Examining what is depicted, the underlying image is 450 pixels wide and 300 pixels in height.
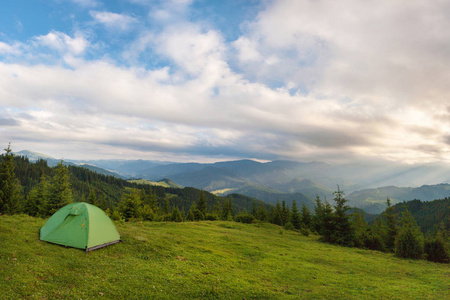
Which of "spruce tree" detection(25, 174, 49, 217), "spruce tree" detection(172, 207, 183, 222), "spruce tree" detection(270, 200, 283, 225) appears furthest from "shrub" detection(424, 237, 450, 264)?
"spruce tree" detection(25, 174, 49, 217)

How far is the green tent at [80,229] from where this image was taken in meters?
16.2

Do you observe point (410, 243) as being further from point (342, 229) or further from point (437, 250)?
point (342, 229)

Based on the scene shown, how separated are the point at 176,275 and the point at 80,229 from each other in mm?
9465

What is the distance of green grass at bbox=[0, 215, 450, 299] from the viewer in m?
11.2

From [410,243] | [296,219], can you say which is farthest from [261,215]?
[410,243]

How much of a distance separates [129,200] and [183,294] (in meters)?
44.1

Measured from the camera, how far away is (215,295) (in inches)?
503

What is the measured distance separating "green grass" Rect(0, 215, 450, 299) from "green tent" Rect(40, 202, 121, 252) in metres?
0.68

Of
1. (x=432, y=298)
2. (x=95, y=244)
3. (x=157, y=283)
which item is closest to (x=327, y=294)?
(x=432, y=298)

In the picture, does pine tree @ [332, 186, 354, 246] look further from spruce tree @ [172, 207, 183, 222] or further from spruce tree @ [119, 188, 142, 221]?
spruce tree @ [119, 188, 142, 221]

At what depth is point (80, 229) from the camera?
16.9m

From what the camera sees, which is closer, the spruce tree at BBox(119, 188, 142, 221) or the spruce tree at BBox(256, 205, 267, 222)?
the spruce tree at BBox(119, 188, 142, 221)

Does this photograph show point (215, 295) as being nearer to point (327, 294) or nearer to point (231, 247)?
point (327, 294)

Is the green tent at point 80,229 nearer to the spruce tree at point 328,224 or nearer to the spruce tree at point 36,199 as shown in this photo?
the spruce tree at point 36,199
